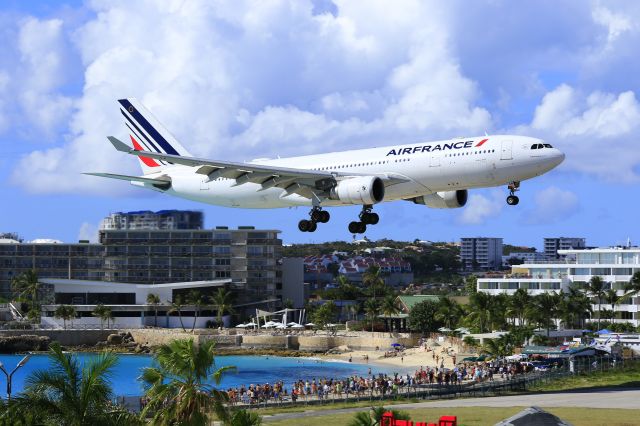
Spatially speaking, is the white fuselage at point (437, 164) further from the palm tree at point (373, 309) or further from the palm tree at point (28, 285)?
the palm tree at point (28, 285)

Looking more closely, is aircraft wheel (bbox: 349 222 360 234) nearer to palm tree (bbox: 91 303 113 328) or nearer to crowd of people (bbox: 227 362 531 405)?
crowd of people (bbox: 227 362 531 405)

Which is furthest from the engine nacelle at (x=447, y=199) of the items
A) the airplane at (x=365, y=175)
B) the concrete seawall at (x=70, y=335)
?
the concrete seawall at (x=70, y=335)

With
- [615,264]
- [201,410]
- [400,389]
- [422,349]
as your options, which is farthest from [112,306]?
[201,410]

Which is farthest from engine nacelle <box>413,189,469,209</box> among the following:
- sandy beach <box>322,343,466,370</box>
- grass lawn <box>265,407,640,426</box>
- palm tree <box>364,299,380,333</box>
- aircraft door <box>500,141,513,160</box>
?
palm tree <box>364,299,380,333</box>

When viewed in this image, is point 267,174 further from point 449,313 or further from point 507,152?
point 449,313

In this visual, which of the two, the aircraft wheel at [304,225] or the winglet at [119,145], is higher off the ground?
the winglet at [119,145]

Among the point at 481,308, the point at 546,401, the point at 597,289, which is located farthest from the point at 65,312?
the point at 546,401
